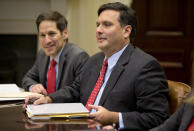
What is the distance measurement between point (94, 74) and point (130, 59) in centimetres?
32

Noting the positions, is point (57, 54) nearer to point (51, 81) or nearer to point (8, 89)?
point (51, 81)

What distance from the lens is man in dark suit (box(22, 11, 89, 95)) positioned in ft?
10.0

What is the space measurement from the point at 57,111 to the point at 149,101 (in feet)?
1.79

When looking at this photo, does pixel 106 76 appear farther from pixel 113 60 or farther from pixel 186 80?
pixel 186 80

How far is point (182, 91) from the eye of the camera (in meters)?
2.15

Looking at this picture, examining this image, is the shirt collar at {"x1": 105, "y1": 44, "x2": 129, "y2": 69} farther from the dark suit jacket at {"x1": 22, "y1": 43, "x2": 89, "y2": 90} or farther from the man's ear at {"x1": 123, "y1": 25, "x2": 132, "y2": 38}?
the dark suit jacket at {"x1": 22, "y1": 43, "x2": 89, "y2": 90}

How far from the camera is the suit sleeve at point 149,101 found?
80.2 inches

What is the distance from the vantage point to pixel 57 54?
321cm

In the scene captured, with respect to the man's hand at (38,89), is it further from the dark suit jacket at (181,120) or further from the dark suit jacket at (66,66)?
the dark suit jacket at (181,120)

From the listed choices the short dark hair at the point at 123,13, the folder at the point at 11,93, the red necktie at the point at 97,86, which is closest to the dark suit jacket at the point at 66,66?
the folder at the point at 11,93

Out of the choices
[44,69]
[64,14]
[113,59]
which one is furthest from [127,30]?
[64,14]

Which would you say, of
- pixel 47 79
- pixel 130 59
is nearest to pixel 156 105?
pixel 130 59

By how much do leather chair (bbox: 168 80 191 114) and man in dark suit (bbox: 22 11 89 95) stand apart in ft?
3.33

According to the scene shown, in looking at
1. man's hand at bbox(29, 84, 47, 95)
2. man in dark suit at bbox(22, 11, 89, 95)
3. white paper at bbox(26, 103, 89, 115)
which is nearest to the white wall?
man in dark suit at bbox(22, 11, 89, 95)
